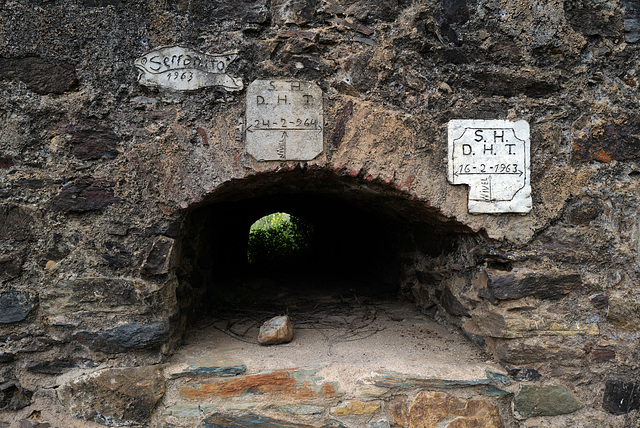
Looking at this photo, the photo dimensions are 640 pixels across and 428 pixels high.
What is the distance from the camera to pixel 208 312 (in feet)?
8.93

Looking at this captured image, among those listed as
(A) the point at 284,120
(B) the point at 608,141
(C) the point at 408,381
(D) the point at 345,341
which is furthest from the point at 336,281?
(B) the point at 608,141

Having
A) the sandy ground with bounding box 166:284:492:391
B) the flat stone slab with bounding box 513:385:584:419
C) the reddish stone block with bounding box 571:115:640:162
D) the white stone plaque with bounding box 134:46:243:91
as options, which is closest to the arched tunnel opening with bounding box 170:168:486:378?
the sandy ground with bounding box 166:284:492:391

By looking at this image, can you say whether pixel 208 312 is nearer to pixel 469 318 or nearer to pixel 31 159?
pixel 31 159

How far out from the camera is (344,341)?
7.44ft

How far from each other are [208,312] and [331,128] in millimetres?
1490

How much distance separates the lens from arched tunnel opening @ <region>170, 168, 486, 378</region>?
2072 millimetres

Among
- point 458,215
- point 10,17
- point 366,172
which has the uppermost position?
point 10,17

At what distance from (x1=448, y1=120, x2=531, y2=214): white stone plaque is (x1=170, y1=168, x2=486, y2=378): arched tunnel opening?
0.19 metres

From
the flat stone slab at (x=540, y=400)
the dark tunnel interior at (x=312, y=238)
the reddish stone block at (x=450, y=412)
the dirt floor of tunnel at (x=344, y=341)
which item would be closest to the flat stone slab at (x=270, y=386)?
the dirt floor of tunnel at (x=344, y=341)

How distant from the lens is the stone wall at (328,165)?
1828mm

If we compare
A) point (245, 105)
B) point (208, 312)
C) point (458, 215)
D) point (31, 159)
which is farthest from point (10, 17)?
point (458, 215)

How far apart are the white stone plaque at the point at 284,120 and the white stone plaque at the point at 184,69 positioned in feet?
0.40

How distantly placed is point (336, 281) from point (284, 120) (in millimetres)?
2007

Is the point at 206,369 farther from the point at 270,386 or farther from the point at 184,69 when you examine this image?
the point at 184,69
